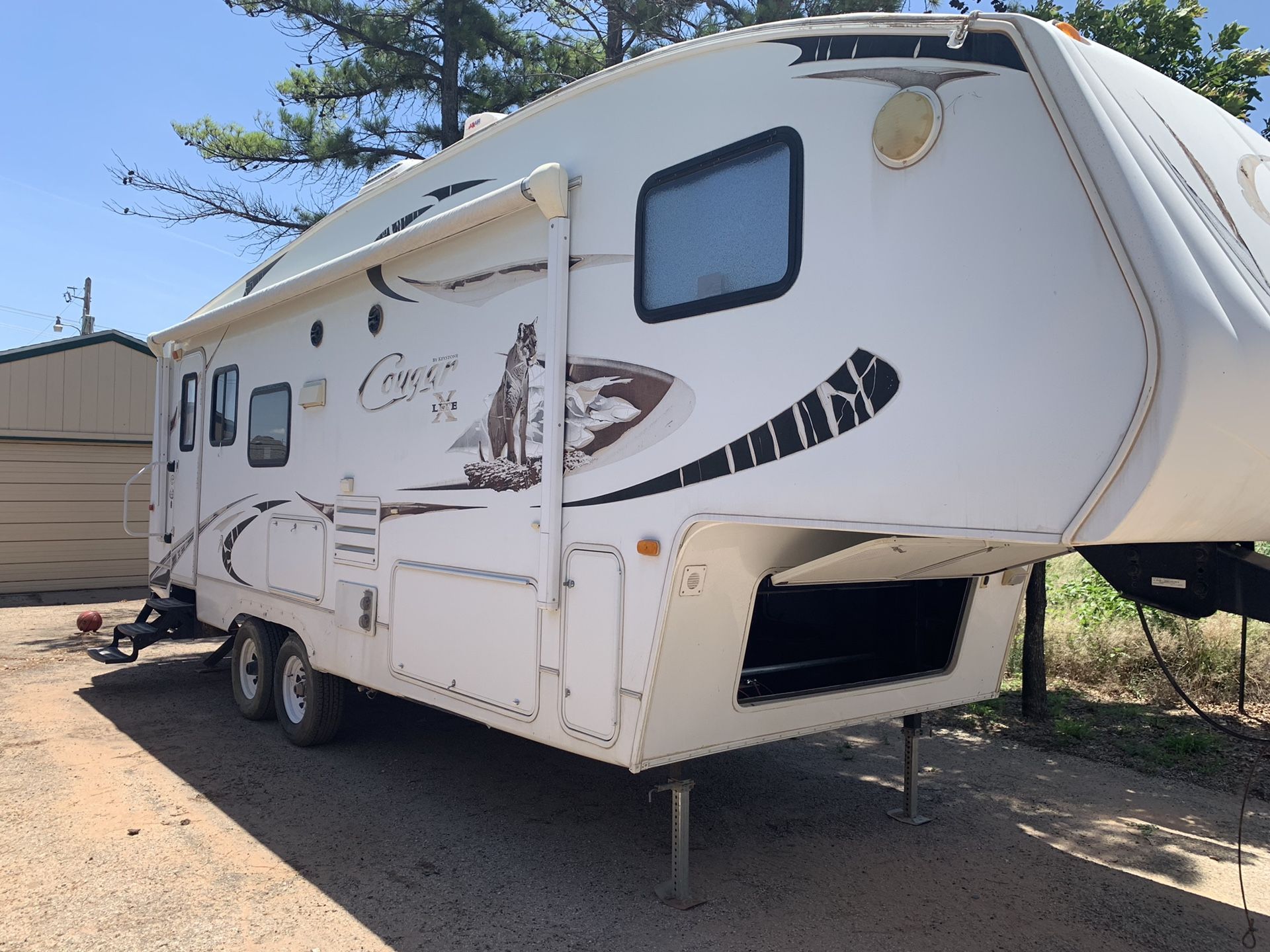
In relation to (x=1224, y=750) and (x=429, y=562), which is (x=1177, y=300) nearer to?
(x=429, y=562)

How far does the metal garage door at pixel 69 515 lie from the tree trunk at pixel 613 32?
8.53m

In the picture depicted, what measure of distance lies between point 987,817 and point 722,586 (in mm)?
2702

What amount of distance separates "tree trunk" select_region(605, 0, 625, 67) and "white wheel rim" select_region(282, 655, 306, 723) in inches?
276

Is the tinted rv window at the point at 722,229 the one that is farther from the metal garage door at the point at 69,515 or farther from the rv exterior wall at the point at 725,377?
the metal garage door at the point at 69,515

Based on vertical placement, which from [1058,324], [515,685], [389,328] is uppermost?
[389,328]

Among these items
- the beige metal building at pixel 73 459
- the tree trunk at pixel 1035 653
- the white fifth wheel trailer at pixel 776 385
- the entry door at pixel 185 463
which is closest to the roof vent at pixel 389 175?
the white fifth wheel trailer at pixel 776 385

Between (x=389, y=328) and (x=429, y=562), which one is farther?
(x=389, y=328)

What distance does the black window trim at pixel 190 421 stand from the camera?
747cm

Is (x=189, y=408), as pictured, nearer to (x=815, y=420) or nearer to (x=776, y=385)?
(x=776, y=385)

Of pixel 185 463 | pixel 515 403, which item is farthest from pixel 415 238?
pixel 185 463

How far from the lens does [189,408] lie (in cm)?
763

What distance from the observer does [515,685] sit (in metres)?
4.04

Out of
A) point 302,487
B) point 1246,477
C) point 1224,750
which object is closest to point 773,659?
point 1246,477

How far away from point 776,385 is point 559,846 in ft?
8.58
